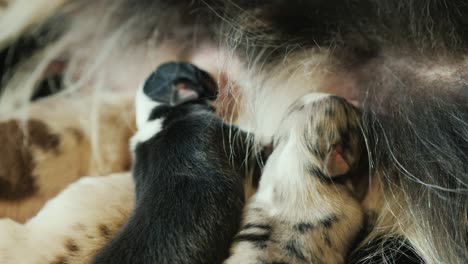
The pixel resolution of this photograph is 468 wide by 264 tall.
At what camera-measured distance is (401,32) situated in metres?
0.83

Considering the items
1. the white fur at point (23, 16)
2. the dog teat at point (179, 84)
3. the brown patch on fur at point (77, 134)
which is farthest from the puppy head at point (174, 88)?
the white fur at point (23, 16)

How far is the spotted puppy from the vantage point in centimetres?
70

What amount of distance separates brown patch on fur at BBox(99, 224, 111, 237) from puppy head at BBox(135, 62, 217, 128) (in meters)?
0.19

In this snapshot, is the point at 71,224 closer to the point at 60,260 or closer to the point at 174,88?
the point at 60,260

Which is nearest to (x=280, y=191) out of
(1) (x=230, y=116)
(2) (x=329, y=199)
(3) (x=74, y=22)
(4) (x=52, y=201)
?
(2) (x=329, y=199)

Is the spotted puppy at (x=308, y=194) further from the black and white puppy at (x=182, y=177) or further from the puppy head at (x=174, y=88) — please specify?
the puppy head at (x=174, y=88)

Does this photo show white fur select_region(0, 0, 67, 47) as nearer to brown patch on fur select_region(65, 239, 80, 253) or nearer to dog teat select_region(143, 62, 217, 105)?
dog teat select_region(143, 62, 217, 105)

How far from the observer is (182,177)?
756 millimetres

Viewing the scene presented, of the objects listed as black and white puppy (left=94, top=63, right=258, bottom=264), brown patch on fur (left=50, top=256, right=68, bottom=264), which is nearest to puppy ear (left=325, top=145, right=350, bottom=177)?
black and white puppy (left=94, top=63, right=258, bottom=264)

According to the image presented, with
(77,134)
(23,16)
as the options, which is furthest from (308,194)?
(23,16)

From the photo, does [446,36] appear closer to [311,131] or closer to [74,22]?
[311,131]

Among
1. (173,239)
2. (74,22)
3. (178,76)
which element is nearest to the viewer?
(173,239)

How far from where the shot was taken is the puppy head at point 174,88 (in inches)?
36.0

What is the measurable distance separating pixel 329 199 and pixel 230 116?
0.27 metres
